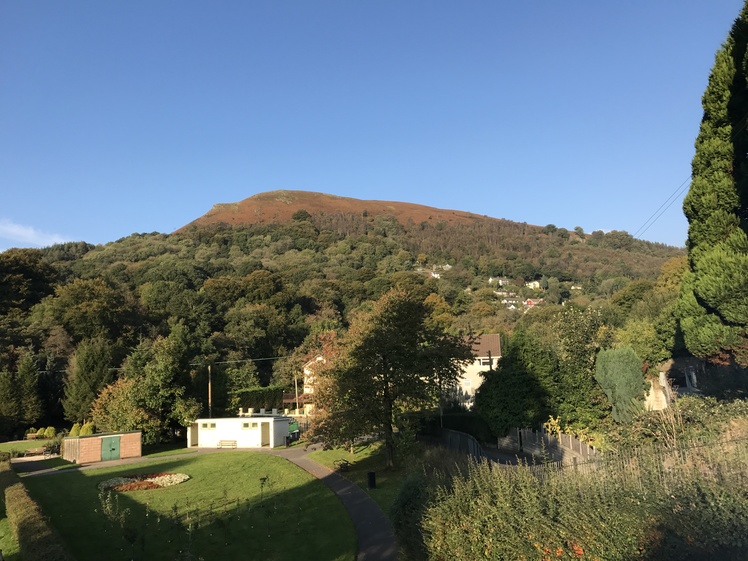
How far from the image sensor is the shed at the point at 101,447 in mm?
32375

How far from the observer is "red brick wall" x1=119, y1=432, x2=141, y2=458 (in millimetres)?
34094

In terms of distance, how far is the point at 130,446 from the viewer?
113 feet

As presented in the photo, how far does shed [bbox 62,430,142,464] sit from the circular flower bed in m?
8.67

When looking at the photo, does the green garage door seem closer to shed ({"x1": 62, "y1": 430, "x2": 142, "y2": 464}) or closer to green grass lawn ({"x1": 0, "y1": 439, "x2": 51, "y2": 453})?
shed ({"x1": 62, "y1": 430, "x2": 142, "y2": 464})

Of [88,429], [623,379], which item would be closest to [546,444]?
[623,379]

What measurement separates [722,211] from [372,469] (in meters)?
18.1

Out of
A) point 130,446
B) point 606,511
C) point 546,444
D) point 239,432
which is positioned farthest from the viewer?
point 239,432

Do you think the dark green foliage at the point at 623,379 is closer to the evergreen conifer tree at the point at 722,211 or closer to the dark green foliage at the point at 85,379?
the evergreen conifer tree at the point at 722,211

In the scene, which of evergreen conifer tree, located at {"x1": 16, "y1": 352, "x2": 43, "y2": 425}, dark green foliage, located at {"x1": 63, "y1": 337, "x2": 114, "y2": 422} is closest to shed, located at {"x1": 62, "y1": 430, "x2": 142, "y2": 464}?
dark green foliage, located at {"x1": 63, "y1": 337, "x2": 114, "y2": 422}

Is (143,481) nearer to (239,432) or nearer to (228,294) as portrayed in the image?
(239,432)

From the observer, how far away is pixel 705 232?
733 inches

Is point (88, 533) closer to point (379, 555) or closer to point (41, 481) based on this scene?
point (379, 555)

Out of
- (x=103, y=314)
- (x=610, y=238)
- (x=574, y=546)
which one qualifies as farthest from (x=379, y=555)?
(x=610, y=238)

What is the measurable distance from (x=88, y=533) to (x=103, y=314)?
152ft
